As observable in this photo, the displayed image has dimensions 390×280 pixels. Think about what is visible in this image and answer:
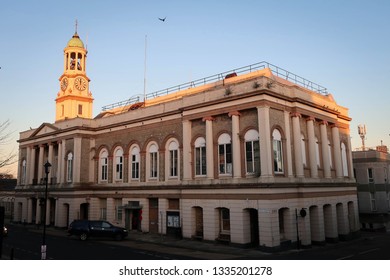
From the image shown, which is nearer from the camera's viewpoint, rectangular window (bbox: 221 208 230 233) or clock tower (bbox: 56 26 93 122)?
rectangular window (bbox: 221 208 230 233)

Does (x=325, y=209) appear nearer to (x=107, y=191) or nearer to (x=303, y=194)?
(x=303, y=194)

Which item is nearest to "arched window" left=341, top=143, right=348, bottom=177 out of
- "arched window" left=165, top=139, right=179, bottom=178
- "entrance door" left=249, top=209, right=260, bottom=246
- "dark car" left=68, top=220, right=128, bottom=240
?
"entrance door" left=249, top=209, right=260, bottom=246

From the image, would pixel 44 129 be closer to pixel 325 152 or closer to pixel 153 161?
pixel 153 161

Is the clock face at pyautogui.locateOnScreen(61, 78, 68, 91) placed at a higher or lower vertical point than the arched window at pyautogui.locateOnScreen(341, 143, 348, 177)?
higher

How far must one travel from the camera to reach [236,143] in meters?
27.9

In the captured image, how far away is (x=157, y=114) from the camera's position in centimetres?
3541

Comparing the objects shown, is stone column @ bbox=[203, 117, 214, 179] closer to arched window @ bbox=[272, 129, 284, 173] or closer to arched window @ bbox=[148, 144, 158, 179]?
arched window @ bbox=[272, 129, 284, 173]

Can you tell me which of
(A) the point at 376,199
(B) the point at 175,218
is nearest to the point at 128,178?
(B) the point at 175,218

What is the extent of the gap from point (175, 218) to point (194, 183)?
4.91 meters

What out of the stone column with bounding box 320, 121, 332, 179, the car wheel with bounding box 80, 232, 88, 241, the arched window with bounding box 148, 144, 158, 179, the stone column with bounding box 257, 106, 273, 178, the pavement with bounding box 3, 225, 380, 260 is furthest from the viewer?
the arched window with bounding box 148, 144, 158, 179

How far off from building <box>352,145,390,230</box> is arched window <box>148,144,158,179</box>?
26.5 metres

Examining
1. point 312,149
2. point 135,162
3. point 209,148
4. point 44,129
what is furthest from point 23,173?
point 312,149

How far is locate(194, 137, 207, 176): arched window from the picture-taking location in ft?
101

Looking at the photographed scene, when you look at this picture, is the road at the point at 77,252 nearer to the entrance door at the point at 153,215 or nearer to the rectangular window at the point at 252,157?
the entrance door at the point at 153,215
